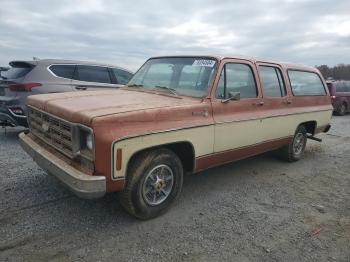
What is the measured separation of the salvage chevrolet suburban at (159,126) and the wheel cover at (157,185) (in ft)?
0.04

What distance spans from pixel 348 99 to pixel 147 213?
48.0 ft

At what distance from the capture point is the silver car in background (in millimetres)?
6992

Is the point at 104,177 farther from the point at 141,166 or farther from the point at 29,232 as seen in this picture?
the point at 29,232

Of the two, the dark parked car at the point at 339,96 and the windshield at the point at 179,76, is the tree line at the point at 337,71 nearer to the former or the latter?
the dark parked car at the point at 339,96

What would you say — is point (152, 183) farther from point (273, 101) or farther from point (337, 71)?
point (337, 71)

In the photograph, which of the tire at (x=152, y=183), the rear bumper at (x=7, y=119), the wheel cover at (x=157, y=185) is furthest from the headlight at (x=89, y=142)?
the rear bumper at (x=7, y=119)

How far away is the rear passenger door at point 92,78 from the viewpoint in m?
7.99

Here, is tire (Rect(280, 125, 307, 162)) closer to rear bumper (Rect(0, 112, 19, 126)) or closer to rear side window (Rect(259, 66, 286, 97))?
rear side window (Rect(259, 66, 286, 97))

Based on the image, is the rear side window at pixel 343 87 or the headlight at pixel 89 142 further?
A: the rear side window at pixel 343 87

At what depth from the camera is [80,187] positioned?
323cm

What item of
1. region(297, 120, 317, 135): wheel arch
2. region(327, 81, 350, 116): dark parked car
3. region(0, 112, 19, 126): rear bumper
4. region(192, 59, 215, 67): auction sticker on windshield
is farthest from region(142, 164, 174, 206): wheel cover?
region(327, 81, 350, 116): dark parked car

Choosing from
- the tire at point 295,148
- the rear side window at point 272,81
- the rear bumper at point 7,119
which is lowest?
the tire at point 295,148

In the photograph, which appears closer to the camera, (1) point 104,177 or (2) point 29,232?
(1) point 104,177

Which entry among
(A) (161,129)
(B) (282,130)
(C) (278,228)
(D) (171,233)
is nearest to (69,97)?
(A) (161,129)
